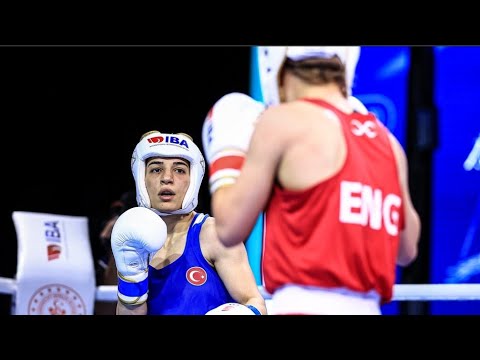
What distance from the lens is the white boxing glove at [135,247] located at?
2547 millimetres

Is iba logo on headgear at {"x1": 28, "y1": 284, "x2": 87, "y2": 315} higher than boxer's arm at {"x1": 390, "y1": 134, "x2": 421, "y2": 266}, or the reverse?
boxer's arm at {"x1": 390, "y1": 134, "x2": 421, "y2": 266}

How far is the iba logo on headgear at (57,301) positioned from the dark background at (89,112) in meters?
0.18

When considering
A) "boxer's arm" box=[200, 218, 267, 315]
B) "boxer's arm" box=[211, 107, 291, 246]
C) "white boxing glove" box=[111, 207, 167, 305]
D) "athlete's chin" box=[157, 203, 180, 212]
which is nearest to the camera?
"boxer's arm" box=[211, 107, 291, 246]

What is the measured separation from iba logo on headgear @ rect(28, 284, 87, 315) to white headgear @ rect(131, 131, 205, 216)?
806 mm

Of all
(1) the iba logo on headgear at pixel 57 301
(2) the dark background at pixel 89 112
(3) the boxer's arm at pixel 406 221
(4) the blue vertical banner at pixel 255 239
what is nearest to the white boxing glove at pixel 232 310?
(3) the boxer's arm at pixel 406 221

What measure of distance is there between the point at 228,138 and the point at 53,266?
1916 millimetres

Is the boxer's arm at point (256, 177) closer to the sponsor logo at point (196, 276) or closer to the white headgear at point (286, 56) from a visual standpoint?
the white headgear at point (286, 56)

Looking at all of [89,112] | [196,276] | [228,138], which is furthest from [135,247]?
[89,112]

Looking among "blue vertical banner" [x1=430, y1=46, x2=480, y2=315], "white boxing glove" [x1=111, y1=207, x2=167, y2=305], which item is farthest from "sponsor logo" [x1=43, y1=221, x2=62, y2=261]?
"blue vertical banner" [x1=430, y1=46, x2=480, y2=315]

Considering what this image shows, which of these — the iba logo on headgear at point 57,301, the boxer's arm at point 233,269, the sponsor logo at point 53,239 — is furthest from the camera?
the sponsor logo at point 53,239

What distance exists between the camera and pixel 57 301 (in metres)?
3.54

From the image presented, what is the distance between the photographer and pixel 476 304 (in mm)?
3201

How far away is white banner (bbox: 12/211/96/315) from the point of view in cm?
348

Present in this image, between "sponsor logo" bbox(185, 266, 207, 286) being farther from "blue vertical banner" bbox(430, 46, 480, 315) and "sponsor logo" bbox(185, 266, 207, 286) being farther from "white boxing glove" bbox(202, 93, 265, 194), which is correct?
"blue vertical banner" bbox(430, 46, 480, 315)
